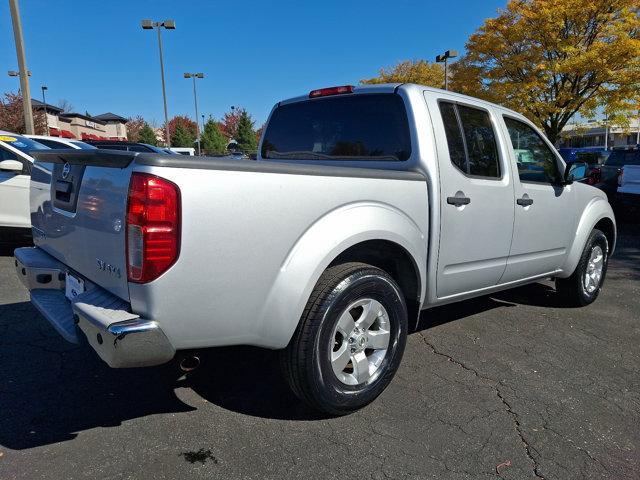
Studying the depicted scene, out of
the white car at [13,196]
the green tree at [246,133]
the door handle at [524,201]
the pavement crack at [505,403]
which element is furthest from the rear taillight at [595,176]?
the green tree at [246,133]

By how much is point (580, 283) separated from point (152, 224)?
14.1ft

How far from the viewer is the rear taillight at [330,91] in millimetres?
3639

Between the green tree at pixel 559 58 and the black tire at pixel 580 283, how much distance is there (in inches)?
560

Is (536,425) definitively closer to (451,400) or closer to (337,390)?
(451,400)

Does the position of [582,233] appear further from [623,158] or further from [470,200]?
[623,158]

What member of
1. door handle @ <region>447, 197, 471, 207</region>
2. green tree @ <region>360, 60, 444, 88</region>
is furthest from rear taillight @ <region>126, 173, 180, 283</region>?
green tree @ <region>360, 60, 444, 88</region>

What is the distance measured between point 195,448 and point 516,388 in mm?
2057

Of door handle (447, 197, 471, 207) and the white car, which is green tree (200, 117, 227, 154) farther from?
door handle (447, 197, 471, 207)

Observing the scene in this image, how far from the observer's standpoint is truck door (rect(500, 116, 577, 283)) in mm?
3916

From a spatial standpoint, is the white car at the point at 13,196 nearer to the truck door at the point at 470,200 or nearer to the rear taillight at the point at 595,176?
the truck door at the point at 470,200

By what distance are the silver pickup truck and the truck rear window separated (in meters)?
0.01

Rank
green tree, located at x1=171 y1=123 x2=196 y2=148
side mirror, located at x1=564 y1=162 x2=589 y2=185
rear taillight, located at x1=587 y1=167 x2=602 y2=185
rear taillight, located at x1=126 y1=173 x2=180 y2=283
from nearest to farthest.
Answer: rear taillight, located at x1=126 y1=173 x2=180 y2=283
side mirror, located at x1=564 y1=162 x2=589 y2=185
rear taillight, located at x1=587 y1=167 x2=602 y2=185
green tree, located at x1=171 y1=123 x2=196 y2=148

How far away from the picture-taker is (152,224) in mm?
2082

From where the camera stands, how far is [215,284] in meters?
2.25
